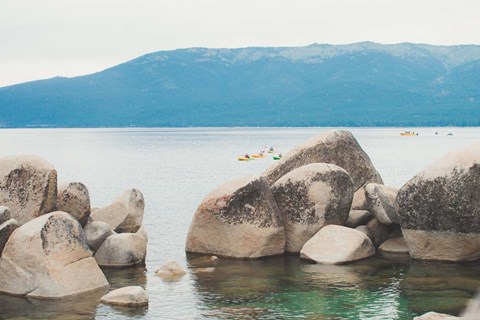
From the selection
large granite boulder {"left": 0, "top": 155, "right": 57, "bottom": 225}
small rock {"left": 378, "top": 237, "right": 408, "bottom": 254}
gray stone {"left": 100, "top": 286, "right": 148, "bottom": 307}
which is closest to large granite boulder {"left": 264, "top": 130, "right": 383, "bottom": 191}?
small rock {"left": 378, "top": 237, "right": 408, "bottom": 254}

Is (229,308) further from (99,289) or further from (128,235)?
(128,235)

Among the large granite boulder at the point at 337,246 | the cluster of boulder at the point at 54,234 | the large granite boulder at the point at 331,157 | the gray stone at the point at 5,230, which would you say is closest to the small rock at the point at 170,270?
the cluster of boulder at the point at 54,234

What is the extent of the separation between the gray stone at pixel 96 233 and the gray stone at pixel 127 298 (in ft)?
18.7

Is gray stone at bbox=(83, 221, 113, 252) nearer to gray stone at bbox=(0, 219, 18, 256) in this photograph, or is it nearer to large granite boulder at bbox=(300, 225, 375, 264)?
gray stone at bbox=(0, 219, 18, 256)

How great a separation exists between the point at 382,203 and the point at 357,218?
1901 mm

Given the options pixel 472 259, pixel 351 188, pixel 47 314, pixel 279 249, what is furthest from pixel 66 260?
pixel 472 259

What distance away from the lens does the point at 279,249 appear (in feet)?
96.3

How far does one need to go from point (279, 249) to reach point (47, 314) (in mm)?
11335

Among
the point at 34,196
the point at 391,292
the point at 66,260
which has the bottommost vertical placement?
the point at 391,292

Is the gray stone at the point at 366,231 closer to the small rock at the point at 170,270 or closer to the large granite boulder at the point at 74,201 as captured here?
the small rock at the point at 170,270

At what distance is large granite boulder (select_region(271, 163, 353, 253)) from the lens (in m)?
29.4

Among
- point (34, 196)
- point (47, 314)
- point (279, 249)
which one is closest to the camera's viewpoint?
point (47, 314)

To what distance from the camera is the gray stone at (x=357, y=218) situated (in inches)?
1227

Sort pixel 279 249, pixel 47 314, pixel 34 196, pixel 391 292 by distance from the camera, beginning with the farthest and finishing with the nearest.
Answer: pixel 279 249
pixel 34 196
pixel 391 292
pixel 47 314
